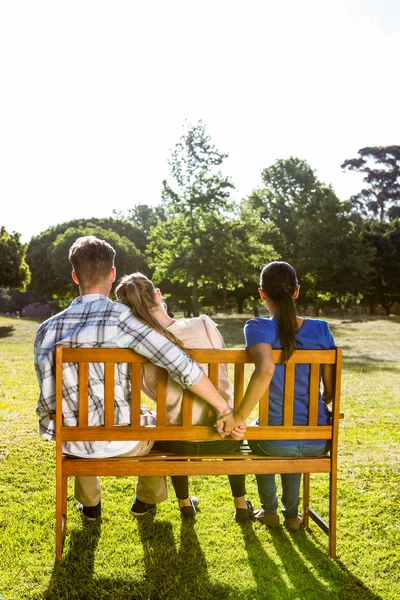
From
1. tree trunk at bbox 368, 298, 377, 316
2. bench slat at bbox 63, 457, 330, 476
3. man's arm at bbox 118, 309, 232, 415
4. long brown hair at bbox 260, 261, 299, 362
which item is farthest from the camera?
tree trunk at bbox 368, 298, 377, 316

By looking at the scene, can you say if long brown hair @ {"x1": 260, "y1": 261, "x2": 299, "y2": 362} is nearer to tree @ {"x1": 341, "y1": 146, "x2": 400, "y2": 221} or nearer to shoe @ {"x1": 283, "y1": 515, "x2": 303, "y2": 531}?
shoe @ {"x1": 283, "y1": 515, "x2": 303, "y2": 531}

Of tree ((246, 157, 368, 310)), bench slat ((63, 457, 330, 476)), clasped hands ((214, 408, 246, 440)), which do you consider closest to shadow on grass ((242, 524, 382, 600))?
bench slat ((63, 457, 330, 476))

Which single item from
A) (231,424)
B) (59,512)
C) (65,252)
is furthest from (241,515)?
(65,252)

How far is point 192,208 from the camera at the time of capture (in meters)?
30.9

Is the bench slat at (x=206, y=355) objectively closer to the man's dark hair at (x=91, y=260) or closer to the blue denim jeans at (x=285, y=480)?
the man's dark hair at (x=91, y=260)

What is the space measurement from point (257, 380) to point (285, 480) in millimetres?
979

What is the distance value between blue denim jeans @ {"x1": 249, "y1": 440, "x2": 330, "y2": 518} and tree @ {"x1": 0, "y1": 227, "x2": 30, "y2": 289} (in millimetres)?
30146

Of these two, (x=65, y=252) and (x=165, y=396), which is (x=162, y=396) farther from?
(x=65, y=252)

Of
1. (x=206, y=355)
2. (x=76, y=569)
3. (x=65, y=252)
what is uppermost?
(x=65, y=252)

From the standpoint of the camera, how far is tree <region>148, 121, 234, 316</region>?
3006 cm

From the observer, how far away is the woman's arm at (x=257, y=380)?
3.41m

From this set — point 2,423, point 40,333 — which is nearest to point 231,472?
point 40,333

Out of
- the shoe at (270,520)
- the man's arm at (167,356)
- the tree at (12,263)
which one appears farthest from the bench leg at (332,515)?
the tree at (12,263)

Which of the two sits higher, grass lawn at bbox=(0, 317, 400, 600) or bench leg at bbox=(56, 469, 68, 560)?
bench leg at bbox=(56, 469, 68, 560)
